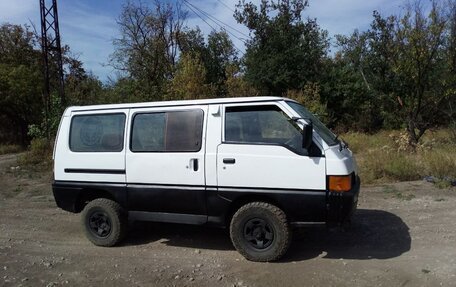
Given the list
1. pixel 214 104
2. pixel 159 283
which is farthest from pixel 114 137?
pixel 159 283

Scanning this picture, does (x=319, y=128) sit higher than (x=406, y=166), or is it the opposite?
(x=319, y=128)

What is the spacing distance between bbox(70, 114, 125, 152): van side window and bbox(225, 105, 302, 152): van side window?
166 centimetres

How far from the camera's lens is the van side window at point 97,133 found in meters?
6.39

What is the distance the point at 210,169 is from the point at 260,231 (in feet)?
3.34

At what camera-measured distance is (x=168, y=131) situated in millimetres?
6051

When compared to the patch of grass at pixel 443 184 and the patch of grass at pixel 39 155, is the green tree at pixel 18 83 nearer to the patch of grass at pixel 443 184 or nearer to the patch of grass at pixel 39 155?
the patch of grass at pixel 39 155

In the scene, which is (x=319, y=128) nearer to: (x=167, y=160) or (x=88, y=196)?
(x=167, y=160)

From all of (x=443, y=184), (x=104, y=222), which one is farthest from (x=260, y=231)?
(x=443, y=184)

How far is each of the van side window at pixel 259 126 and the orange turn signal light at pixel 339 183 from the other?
669 millimetres

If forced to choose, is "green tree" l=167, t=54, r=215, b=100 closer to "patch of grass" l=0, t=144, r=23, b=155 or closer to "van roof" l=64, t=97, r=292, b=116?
"patch of grass" l=0, t=144, r=23, b=155

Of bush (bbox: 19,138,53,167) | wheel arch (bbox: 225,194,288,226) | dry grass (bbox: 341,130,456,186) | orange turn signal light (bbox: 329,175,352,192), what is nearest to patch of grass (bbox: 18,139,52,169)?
bush (bbox: 19,138,53,167)

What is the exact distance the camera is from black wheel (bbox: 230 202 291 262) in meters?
5.51

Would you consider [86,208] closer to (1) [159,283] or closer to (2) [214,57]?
(1) [159,283]

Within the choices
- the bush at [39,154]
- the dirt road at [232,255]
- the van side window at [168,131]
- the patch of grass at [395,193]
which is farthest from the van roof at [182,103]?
the bush at [39,154]
